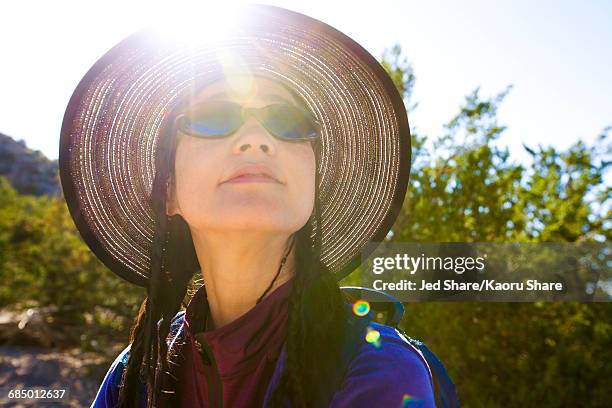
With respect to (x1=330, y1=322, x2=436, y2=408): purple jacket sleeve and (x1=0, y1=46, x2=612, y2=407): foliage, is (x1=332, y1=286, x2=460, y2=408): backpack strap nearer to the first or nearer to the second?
(x1=330, y1=322, x2=436, y2=408): purple jacket sleeve

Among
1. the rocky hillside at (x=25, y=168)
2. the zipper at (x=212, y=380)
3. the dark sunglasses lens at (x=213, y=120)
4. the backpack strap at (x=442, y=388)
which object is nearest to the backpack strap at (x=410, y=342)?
the backpack strap at (x=442, y=388)

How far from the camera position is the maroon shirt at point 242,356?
1.61m

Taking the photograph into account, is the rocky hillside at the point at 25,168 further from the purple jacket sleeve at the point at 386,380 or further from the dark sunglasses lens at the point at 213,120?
the purple jacket sleeve at the point at 386,380

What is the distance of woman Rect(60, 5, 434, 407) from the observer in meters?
1.58

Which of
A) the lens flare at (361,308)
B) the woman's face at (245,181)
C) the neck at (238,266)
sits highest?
the woman's face at (245,181)

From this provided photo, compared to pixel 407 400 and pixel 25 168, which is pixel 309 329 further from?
pixel 25 168

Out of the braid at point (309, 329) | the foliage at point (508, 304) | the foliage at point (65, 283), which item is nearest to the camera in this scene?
the braid at point (309, 329)

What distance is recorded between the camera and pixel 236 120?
172 cm

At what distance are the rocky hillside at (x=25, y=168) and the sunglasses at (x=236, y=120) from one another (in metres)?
29.4

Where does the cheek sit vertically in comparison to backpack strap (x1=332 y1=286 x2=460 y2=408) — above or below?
above

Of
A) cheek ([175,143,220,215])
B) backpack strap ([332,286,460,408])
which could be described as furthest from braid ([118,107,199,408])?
backpack strap ([332,286,460,408])

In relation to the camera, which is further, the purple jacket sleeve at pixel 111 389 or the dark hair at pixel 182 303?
the purple jacket sleeve at pixel 111 389

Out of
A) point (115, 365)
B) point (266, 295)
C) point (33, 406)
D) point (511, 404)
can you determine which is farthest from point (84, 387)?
point (266, 295)

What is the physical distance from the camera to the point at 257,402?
160 cm
